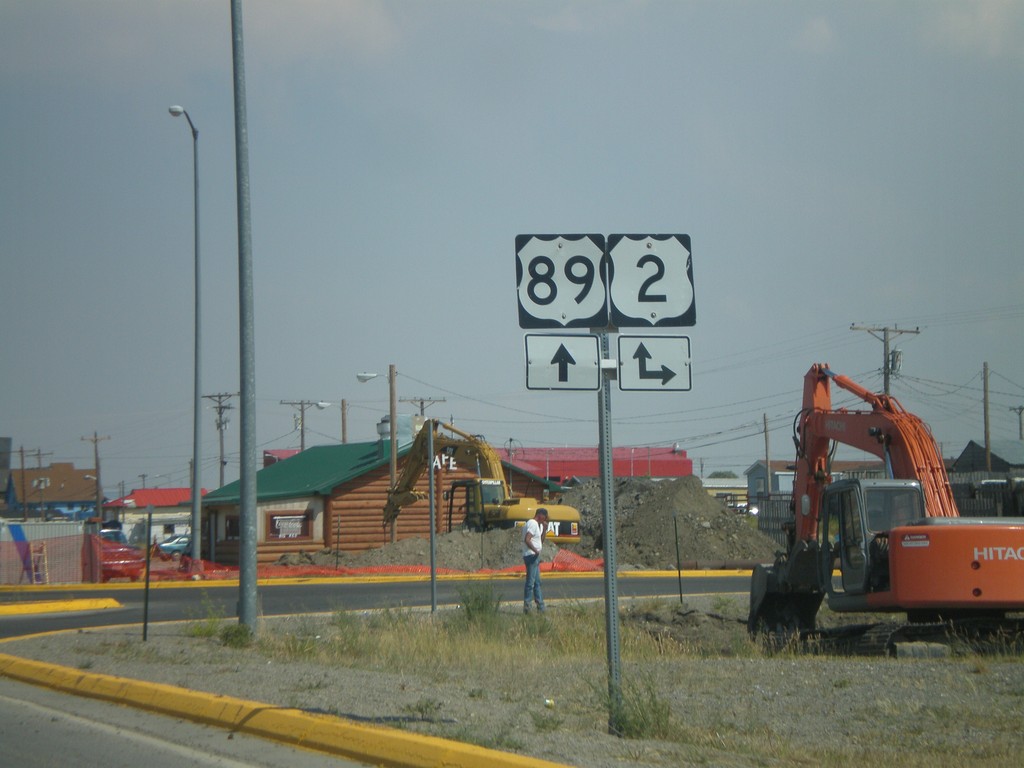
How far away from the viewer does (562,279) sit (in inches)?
314

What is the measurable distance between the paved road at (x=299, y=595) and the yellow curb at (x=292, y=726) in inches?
198

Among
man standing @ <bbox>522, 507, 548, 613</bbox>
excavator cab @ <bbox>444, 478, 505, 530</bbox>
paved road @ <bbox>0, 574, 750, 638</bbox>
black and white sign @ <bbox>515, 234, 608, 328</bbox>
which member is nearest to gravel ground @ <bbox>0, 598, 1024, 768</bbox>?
black and white sign @ <bbox>515, 234, 608, 328</bbox>

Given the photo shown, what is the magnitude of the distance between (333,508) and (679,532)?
1342cm

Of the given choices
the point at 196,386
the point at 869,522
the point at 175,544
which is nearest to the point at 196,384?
the point at 196,386

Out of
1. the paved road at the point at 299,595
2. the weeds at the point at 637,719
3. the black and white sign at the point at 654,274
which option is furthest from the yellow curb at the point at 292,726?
the paved road at the point at 299,595

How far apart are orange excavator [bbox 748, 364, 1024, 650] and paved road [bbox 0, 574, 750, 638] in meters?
5.23

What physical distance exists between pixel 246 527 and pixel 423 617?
430 cm

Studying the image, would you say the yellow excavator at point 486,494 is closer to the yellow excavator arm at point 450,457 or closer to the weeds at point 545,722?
the yellow excavator arm at point 450,457

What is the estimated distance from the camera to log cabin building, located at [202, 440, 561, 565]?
41625 mm

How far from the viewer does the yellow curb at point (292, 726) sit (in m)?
7.12

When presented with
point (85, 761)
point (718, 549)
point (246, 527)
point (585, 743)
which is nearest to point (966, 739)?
point (585, 743)

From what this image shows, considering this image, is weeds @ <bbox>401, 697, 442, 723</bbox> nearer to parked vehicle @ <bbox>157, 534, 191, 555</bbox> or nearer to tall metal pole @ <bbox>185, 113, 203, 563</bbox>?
tall metal pole @ <bbox>185, 113, 203, 563</bbox>

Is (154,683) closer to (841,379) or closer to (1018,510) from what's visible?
(841,379)

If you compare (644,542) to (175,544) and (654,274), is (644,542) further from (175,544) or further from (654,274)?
(654,274)
